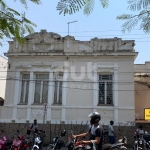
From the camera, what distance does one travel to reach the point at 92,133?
5.23 m

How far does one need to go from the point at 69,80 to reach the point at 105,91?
258 centimetres

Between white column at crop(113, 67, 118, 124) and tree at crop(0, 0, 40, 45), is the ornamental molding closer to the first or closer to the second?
white column at crop(113, 67, 118, 124)

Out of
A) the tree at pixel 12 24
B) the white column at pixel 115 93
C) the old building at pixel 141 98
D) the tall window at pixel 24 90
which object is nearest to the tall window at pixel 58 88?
the tall window at pixel 24 90

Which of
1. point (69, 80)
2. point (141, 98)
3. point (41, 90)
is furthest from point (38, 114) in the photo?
point (141, 98)

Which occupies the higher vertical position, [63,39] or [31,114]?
[63,39]

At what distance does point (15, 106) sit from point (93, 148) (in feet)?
43.7

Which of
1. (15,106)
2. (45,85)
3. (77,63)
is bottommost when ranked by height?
(15,106)

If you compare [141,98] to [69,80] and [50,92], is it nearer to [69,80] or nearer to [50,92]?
[69,80]

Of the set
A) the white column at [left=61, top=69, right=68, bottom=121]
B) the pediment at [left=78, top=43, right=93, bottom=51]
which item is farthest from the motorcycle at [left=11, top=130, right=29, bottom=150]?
the pediment at [left=78, top=43, right=93, bottom=51]

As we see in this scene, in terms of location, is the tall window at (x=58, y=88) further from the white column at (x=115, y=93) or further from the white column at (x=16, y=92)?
the white column at (x=115, y=93)

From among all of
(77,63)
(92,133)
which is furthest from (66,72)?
(92,133)

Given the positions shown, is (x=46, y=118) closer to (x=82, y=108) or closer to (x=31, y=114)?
(x=31, y=114)

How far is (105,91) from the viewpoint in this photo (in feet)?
55.5

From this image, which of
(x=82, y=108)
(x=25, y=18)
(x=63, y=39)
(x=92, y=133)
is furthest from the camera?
(x=63, y=39)
